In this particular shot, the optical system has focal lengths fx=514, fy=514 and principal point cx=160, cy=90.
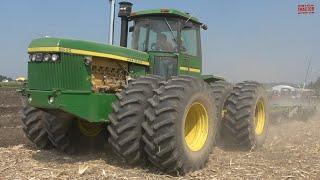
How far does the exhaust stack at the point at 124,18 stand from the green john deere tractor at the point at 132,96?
0.21 m

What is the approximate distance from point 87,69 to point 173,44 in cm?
218

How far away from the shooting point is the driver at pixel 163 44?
9.39m

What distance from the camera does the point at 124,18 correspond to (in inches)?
400

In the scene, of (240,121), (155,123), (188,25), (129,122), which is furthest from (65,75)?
(240,121)

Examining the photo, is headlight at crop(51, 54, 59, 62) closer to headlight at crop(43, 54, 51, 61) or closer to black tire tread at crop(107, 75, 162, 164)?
headlight at crop(43, 54, 51, 61)

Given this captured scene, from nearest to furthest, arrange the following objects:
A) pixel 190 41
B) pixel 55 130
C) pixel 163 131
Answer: pixel 163 131, pixel 55 130, pixel 190 41

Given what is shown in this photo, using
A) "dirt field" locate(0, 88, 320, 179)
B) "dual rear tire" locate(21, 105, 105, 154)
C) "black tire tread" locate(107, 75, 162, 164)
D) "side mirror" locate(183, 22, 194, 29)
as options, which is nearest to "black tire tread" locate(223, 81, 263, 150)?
"dirt field" locate(0, 88, 320, 179)

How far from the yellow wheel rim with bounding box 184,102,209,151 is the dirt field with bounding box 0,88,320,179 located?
1.47 ft

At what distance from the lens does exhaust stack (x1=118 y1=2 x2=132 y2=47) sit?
396 inches

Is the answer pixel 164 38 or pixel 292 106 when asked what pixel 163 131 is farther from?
pixel 292 106

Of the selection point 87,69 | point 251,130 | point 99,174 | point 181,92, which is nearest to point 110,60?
point 87,69

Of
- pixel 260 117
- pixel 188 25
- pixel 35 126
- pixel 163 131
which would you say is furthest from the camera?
pixel 260 117

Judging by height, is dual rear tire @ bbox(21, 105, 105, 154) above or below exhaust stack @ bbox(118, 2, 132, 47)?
below

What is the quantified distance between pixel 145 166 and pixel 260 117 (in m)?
4.42
